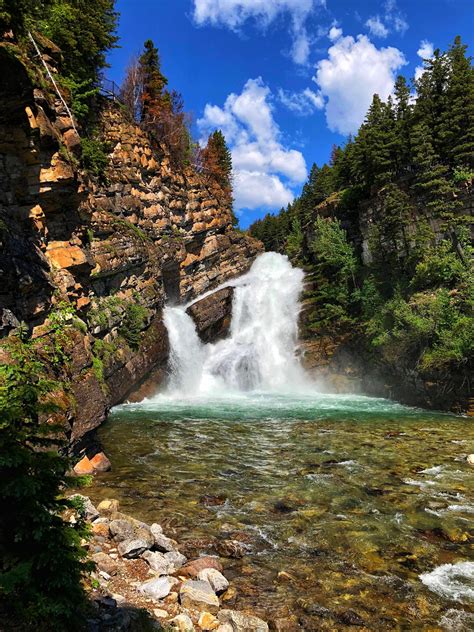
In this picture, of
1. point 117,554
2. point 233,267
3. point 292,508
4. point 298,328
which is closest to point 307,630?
point 117,554

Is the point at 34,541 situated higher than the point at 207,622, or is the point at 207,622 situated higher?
the point at 34,541

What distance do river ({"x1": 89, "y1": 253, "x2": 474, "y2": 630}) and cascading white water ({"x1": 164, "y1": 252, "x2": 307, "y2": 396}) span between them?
26.2 ft

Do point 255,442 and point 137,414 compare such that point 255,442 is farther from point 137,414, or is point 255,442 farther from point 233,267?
point 233,267

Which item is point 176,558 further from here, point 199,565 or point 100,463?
point 100,463

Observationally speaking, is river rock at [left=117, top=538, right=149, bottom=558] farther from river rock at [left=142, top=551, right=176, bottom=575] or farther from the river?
the river

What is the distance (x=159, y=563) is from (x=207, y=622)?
5.14ft

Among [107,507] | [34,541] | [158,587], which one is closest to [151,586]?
[158,587]

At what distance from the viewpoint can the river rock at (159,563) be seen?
6457mm

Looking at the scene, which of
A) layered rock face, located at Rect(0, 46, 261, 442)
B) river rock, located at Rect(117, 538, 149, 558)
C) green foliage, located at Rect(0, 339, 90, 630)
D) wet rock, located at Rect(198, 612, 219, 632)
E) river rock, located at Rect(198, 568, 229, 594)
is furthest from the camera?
layered rock face, located at Rect(0, 46, 261, 442)

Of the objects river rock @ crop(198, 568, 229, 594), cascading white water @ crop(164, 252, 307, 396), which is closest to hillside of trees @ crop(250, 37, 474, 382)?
cascading white water @ crop(164, 252, 307, 396)

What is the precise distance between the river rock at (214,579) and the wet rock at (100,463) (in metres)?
6.47

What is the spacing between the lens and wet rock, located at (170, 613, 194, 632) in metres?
5.00

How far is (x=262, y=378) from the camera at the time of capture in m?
34.1

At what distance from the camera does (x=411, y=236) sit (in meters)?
31.0
